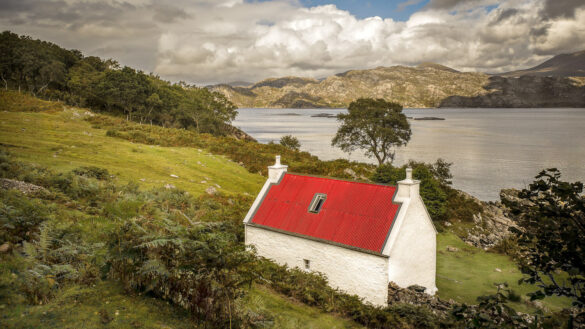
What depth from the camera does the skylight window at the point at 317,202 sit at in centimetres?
1878

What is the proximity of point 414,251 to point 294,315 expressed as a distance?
806 cm

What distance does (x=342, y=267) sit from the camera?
1661 cm

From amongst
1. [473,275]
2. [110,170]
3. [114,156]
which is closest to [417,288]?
[473,275]

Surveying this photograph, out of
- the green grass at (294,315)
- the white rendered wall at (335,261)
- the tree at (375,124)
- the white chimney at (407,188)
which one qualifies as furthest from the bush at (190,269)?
the tree at (375,124)

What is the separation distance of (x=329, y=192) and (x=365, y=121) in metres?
38.7

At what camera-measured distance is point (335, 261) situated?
1684 cm

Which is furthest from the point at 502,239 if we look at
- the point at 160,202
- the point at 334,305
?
the point at 160,202

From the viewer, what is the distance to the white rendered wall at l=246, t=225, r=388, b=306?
15516mm

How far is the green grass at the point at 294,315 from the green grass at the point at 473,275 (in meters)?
9.44

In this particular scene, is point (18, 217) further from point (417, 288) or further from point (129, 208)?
point (417, 288)

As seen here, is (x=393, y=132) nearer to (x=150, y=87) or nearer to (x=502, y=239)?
(x=502, y=239)

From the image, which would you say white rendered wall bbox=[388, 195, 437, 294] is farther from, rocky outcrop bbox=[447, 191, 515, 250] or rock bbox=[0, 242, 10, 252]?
rock bbox=[0, 242, 10, 252]

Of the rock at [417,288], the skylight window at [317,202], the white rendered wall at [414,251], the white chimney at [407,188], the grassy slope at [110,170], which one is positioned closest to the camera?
the grassy slope at [110,170]

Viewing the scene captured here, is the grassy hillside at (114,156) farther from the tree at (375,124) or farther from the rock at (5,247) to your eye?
the tree at (375,124)
